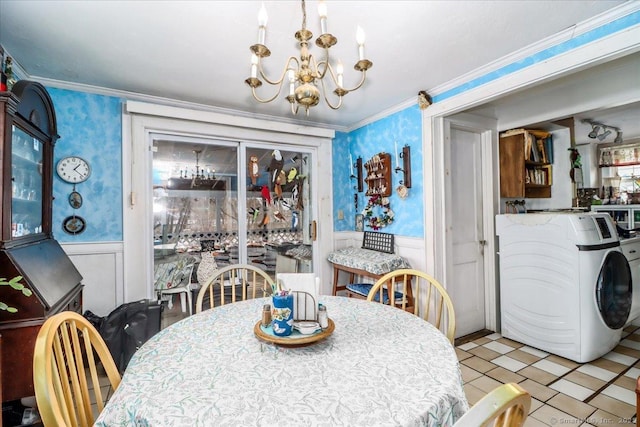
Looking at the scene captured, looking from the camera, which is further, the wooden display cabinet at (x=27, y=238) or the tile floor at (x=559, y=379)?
the tile floor at (x=559, y=379)

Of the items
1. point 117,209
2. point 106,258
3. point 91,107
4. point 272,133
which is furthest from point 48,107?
point 272,133

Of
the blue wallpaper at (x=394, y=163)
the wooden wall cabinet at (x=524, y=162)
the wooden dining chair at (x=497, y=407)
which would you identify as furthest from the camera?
the wooden wall cabinet at (x=524, y=162)

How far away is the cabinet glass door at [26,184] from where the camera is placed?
1638mm

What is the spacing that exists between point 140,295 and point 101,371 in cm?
60

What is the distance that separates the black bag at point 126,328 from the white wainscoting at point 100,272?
0.41ft

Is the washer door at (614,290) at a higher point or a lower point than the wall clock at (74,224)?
lower

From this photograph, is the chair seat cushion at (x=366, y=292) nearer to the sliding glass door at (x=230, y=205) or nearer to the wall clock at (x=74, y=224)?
the sliding glass door at (x=230, y=205)

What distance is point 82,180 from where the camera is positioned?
2.44 meters

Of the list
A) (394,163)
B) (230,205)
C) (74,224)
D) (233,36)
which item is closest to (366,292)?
(394,163)

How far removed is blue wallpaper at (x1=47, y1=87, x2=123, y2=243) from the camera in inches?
93.9

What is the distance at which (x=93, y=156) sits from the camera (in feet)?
8.16

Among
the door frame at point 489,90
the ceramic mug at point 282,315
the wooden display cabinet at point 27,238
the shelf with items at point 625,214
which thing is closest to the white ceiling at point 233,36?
the door frame at point 489,90

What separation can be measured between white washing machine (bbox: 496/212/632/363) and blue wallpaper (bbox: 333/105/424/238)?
36.6 inches

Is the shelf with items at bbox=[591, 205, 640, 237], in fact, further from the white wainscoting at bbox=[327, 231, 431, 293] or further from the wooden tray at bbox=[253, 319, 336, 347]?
the wooden tray at bbox=[253, 319, 336, 347]
